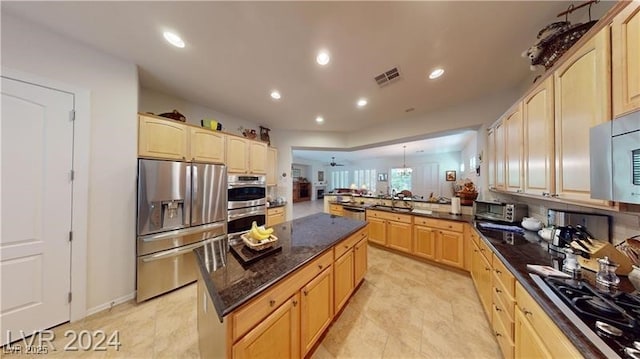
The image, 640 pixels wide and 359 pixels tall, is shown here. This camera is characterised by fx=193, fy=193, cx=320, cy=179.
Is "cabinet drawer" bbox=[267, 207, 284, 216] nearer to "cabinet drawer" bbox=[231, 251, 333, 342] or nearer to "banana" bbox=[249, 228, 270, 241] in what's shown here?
"banana" bbox=[249, 228, 270, 241]

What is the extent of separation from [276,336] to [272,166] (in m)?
3.64

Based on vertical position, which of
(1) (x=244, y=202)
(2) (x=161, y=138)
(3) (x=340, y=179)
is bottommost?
(1) (x=244, y=202)

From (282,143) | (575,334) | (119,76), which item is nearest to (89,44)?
(119,76)

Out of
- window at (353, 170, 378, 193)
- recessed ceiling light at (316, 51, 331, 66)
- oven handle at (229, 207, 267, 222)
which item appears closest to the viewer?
recessed ceiling light at (316, 51, 331, 66)

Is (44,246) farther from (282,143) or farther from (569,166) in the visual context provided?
(569,166)

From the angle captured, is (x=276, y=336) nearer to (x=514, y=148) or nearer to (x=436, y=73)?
(x=514, y=148)

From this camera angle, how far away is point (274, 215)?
429 centimetres

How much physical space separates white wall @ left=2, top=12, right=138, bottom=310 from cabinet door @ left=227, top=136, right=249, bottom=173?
3.88ft

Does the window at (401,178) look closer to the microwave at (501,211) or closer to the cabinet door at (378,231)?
the cabinet door at (378,231)

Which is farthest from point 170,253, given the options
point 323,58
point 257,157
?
point 323,58

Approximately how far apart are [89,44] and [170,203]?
182 centimetres

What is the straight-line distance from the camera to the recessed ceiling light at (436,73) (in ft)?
7.55

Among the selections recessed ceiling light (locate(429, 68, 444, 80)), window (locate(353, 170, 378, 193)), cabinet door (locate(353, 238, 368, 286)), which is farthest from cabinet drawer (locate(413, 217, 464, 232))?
window (locate(353, 170, 378, 193))

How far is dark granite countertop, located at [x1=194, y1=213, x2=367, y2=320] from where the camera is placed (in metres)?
0.97
